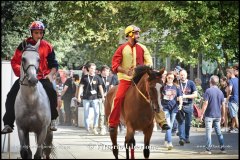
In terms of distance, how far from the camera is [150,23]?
52.9 feet

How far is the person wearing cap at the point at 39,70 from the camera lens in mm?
10148

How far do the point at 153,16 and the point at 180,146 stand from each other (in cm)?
332

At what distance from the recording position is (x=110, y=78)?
1958 cm

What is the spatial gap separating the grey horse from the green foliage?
256cm

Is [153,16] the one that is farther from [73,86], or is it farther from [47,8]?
[73,86]

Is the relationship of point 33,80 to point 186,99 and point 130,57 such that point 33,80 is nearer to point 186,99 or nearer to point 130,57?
point 130,57

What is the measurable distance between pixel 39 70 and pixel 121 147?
155 inches

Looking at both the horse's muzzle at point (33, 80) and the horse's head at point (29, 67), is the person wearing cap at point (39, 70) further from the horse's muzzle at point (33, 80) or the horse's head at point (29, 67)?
the horse's muzzle at point (33, 80)

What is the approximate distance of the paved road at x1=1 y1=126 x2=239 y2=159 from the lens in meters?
12.7

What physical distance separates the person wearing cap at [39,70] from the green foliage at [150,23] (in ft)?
5.47

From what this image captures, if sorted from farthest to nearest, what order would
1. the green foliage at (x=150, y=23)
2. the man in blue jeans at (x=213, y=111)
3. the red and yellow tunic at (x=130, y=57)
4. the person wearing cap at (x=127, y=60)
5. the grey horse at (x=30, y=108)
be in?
the man in blue jeans at (x=213, y=111) < the green foliage at (x=150, y=23) < the red and yellow tunic at (x=130, y=57) < the person wearing cap at (x=127, y=60) < the grey horse at (x=30, y=108)

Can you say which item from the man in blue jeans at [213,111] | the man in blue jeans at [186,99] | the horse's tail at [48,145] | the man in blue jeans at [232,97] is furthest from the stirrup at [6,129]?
the man in blue jeans at [232,97]

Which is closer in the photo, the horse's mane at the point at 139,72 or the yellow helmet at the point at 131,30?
the horse's mane at the point at 139,72

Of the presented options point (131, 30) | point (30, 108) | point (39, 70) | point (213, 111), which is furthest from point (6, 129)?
point (213, 111)
